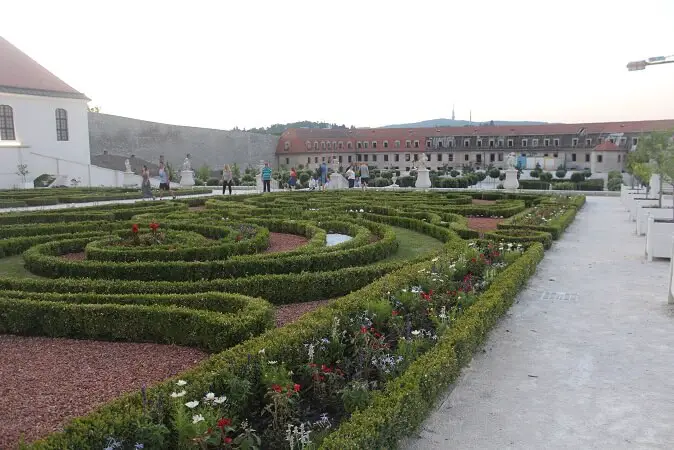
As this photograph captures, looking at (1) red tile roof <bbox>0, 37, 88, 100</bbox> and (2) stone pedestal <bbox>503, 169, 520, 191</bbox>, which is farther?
(1) red tile roof <bbox>0, 37, 88, 100</bbox>

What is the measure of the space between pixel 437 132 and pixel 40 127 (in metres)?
48.8

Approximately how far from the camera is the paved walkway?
144 inches

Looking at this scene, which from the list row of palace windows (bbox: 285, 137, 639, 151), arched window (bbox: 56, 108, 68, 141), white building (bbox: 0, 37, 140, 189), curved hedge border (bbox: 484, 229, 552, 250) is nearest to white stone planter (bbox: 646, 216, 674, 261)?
curved hedge border (bbox: 484, 229, 552, 250)

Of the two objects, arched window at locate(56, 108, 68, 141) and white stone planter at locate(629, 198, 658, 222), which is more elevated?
arched window at locate(56, 108, 68, 141)

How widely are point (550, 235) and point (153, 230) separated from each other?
23.0 feet

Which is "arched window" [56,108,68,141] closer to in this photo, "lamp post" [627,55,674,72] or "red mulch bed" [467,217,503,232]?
"red mulch bed" [467,217,503,232]

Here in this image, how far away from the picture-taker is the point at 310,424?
11.8 feet

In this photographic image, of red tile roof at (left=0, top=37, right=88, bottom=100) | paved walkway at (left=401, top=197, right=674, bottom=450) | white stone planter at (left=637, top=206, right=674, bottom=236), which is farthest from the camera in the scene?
red tile roof at (left=0, top=37, right=88, bottom=100)

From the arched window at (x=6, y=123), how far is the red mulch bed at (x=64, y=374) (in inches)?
1198

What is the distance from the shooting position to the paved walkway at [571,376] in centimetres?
367

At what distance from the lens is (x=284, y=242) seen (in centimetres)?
1028

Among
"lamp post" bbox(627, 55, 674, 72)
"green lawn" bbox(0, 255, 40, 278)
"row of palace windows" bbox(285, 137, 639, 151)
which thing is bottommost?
"green lawn" bbox(0, 255, 40, 278)

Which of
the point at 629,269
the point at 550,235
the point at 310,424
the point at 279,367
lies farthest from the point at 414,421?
the point at 550,235

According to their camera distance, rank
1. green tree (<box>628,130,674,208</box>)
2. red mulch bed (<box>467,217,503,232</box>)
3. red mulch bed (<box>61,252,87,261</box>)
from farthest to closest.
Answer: green tree (<box>628,130,674,208</box>) → red mulch bed (<box>467,217,503,232</box>) → red mulch bed (<box>61,252,87,261</box>)
